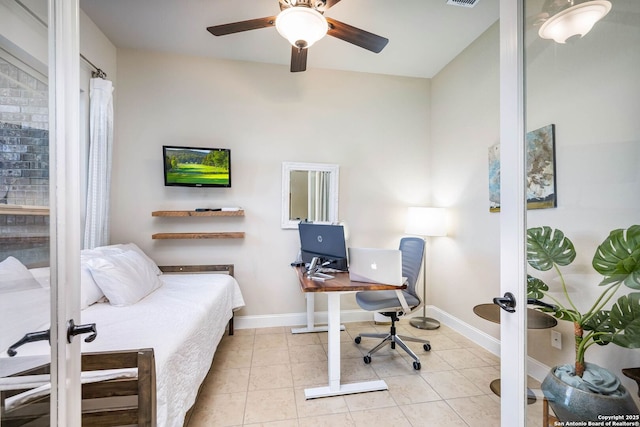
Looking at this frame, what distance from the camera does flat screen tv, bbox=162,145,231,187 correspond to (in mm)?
2883

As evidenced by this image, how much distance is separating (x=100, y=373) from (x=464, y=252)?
3.11 meters

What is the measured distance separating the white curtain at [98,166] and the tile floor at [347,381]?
64.0 inches

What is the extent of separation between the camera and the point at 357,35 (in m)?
1.91

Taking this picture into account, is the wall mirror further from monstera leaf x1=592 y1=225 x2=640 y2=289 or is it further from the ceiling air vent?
monstera leaf x1=592 y1=225 x2=640 y2=289

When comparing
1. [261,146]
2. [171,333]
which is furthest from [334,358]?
[261,146]

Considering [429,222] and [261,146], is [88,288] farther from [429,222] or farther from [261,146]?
[429,222]

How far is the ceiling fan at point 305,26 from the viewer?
164cm

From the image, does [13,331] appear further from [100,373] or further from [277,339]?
[277,339]

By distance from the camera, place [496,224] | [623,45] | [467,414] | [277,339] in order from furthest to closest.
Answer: [277,339] → [496,224] → [467,414] → [623,45]

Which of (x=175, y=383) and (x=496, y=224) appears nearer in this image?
(x=175, y=383)

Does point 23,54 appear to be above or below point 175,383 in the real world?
above

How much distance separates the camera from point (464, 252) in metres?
2.93

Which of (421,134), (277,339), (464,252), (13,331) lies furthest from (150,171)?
(464,252)

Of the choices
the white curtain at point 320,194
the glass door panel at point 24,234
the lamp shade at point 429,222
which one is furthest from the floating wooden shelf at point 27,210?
the lamp shade at point 429,222
